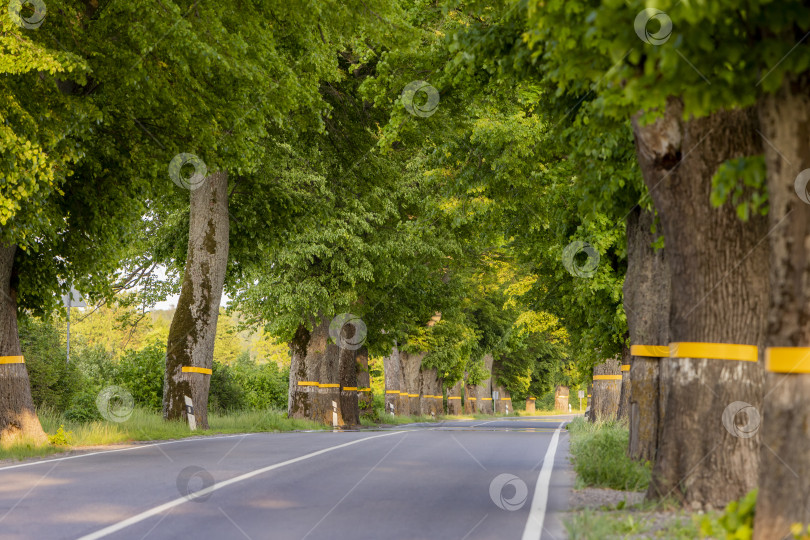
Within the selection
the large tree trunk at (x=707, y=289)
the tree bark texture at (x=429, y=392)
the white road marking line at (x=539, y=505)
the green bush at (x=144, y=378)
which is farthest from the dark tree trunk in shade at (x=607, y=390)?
the tree bark texture at (x=429, y=392)

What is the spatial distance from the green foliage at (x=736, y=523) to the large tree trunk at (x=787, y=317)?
0.32 feet

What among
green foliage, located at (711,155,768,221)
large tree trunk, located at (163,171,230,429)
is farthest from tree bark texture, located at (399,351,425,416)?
green foliage, located at (711,155,768,221)

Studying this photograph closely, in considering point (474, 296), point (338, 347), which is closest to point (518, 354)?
point (474, 296)

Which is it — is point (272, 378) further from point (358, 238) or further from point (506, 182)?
point (506, 182)

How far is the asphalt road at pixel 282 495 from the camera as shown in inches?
290

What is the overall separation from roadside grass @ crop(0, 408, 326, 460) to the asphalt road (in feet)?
4.15

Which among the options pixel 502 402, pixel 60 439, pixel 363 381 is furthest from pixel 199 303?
pixel 502 402

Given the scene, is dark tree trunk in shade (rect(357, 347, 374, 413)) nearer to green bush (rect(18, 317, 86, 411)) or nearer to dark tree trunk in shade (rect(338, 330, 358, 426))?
dark tree trunk in shade (rect(338, 330, 358, 426))

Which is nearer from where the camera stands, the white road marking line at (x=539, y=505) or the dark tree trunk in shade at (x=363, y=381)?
the white road marking line at (x=539, y=505)

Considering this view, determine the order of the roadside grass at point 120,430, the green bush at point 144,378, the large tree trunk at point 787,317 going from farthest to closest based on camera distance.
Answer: the green bush at point 144,378, the roadside grass at point 120,430, the large tree trunk at point 787,317

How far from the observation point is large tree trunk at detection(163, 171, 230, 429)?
21.2 m

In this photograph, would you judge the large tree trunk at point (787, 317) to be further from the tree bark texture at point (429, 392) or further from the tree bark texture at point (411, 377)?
the tree bark texture at point (429, 392)

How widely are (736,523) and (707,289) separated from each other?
259cm

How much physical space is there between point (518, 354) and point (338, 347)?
37.5 m
